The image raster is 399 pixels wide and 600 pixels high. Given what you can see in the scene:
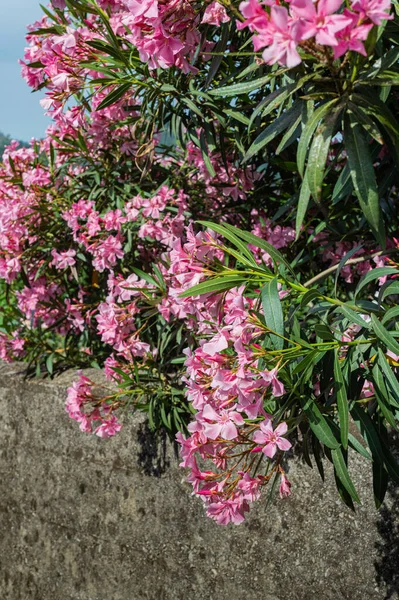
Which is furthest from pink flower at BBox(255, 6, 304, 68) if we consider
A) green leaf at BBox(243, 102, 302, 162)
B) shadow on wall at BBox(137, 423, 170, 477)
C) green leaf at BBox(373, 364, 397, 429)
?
shadow on wall at BBox(137, 423, 170, 477)

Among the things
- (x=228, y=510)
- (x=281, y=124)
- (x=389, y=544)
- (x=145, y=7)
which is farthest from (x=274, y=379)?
(x=389, y=544)

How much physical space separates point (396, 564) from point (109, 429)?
0.95 meters

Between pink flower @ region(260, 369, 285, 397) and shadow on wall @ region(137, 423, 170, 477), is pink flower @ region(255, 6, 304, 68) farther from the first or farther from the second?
shadow on wall @ region(137, 423, 170, 477)

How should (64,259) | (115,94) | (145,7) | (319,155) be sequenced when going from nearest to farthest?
(319,155), (145,7), (115,94), (64,259)

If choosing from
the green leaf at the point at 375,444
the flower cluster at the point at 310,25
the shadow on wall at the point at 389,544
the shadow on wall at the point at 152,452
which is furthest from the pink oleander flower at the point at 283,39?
the shadow on wall at the point at 152,452

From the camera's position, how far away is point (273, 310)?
1.33 meters

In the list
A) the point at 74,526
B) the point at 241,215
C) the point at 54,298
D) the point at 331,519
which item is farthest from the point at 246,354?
the point at 54,298

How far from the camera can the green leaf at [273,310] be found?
133 centimetres

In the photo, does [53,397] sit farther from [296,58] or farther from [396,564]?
[296,58]

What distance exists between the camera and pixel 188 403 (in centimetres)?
232

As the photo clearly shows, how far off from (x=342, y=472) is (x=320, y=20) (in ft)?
2.83

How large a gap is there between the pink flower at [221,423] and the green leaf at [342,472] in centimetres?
23

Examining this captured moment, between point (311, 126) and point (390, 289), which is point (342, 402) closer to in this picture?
point (390, 289)

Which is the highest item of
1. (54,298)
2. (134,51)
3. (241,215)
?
(134,51)
